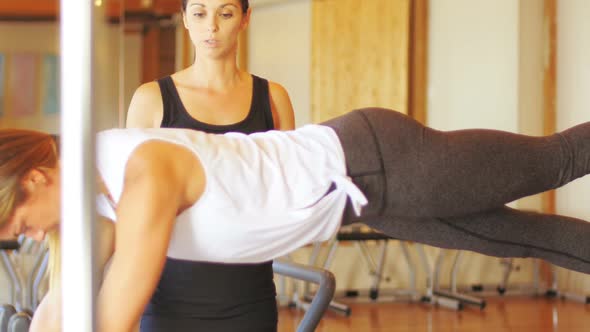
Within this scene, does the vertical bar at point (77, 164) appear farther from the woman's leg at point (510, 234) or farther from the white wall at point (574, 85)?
the white wall at point (574, 85)

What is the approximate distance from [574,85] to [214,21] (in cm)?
536

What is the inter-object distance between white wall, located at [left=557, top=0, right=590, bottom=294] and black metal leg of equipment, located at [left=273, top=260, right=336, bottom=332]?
4.70m

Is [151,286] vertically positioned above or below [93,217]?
below

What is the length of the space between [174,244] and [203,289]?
486 mm

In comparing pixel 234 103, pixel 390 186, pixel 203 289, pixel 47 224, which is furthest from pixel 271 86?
pixel 47 224

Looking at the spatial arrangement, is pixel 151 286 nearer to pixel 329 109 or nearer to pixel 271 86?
pixel 271 86

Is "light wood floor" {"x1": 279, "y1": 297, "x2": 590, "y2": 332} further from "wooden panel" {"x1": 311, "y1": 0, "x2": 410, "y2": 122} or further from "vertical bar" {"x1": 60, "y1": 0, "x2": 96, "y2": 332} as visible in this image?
"vertical bar" {"x1": 60, "y1": 0, "x2": 96, "y2": 332}

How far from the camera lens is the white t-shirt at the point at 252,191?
1.16 m

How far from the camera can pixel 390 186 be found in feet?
4.17

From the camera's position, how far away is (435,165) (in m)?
1.28

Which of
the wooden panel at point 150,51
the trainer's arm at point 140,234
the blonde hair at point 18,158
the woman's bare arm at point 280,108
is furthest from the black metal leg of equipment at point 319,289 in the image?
the wooden panel at point 150,51

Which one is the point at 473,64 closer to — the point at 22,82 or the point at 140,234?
the point at 22,82

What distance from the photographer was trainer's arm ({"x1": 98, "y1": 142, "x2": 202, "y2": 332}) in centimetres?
96

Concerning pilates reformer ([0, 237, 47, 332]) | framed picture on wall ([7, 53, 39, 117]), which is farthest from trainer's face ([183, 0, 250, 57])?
pilates reformer ([0, 237, 47, 332])
